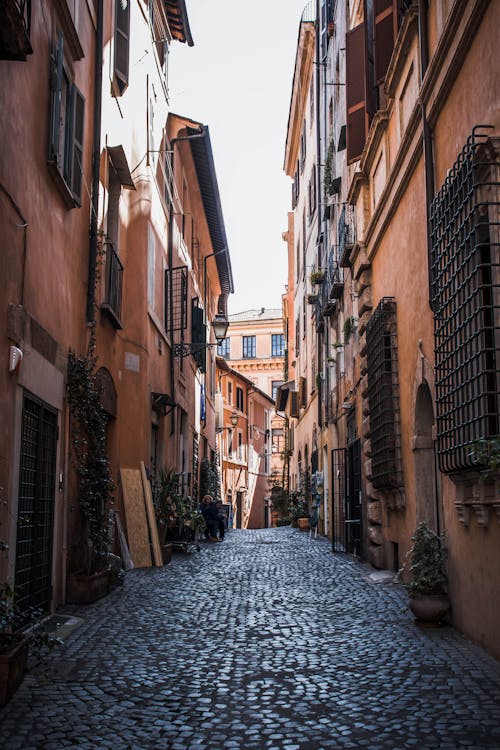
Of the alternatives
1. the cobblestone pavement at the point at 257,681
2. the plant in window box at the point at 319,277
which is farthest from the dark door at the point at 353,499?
the plant in window box at the point at 319,277

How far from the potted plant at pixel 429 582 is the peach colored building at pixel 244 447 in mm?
25841

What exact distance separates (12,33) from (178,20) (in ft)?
47.9

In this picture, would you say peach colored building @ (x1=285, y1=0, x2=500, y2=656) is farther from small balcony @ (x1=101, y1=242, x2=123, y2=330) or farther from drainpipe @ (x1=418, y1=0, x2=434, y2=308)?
small balcony @ (x1=101, y1=242, x2=123, y2=330)

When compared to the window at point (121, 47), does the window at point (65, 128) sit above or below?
below

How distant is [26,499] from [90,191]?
471 cm

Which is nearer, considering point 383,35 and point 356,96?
point 383,35

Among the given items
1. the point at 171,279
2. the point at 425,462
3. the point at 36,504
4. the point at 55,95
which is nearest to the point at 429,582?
the point at 425,462

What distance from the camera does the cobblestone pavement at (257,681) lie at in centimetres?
436

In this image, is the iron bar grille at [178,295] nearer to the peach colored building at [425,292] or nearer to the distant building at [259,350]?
the peach colored building at [425,292]

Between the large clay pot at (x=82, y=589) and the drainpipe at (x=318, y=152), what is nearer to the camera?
the large clay pot at (x=82, y=589)

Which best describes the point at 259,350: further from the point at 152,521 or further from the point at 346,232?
the point at 152,521

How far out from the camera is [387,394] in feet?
35.9

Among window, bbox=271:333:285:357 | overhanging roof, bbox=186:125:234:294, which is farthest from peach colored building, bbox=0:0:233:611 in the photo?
window, bbox=271:333:285:357

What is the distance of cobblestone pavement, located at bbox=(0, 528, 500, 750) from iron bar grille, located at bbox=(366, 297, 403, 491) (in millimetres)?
1718
